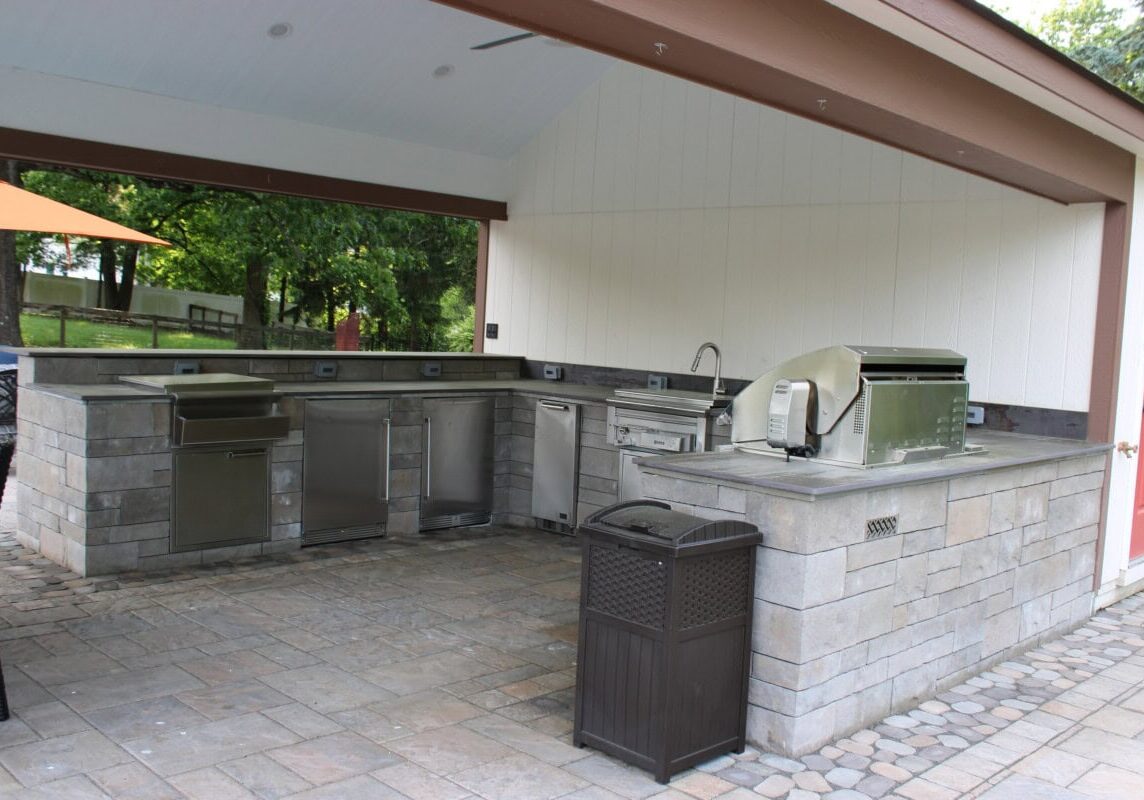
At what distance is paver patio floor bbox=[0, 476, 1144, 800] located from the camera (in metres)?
3.12

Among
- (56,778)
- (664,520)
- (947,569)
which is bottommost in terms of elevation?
(56,778)

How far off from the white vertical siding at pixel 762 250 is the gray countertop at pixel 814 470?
3.85 feet

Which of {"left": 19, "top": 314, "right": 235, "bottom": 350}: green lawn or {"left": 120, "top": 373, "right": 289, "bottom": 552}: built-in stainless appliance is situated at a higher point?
{"left": 19, "top": 314, "right": 235, "bottom": 350}: green lawn

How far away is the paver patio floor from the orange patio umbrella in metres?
1.69

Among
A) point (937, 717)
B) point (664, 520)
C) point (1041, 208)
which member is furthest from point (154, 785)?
point (1041, 208)

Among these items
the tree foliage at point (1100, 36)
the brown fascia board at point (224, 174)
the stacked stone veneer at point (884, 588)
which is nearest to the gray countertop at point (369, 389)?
the brown fascia board at point (224, 174)

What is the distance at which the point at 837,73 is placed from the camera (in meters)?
3.36

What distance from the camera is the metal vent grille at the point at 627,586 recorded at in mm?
3121

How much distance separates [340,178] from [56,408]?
2.73 m

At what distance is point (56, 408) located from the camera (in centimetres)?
540

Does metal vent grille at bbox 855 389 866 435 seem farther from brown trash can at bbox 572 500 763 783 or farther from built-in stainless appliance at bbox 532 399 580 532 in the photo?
built-in stainless appliance at bbox 532 399 580 532

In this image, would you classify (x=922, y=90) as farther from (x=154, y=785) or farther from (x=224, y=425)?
(x=224, y=425)

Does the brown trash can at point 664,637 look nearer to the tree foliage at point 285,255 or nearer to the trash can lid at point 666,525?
the trash can lid at point 666,525

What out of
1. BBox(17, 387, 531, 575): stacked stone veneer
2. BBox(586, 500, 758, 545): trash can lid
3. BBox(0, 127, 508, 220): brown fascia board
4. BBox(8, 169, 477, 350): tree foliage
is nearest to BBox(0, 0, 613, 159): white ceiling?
BBox(0, 127, 508, 220): brown fascia board
